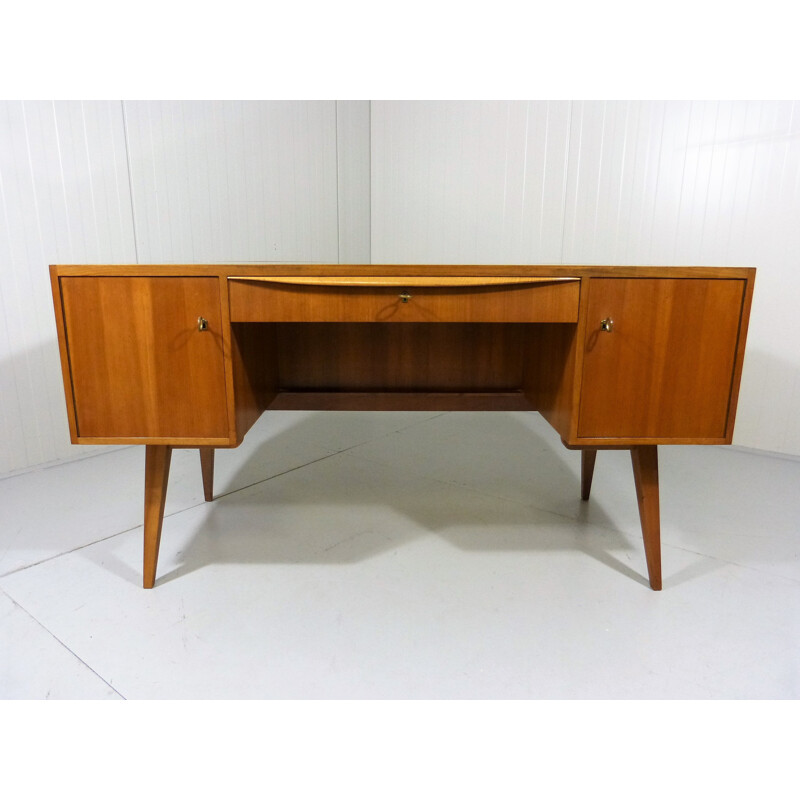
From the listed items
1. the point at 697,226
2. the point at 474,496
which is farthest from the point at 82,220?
the point at 697,226

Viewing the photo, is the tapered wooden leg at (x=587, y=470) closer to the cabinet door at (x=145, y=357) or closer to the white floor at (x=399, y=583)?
the white floor at (x=399, y=583)

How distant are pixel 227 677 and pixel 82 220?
185cm

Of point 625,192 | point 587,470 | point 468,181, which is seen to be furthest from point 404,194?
A: point 587,470

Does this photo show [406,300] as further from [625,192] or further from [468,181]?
[468,181]

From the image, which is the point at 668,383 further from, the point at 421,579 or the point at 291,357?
the point at 291,357

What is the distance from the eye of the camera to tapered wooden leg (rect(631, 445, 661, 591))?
1.40m

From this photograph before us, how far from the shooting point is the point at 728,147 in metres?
Answer: 2.42

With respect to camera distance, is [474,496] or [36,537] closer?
[36,537]

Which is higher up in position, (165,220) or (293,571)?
(165,220)

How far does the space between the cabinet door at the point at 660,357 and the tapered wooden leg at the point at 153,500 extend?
1.00 m

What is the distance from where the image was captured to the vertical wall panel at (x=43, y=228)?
6.54 ft

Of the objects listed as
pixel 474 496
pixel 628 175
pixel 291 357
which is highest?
pixel 628 175

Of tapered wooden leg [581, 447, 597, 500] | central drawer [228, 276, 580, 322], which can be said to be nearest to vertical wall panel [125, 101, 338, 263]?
central drawer [228, 276, 580, 322]

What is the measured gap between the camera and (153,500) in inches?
54.9
